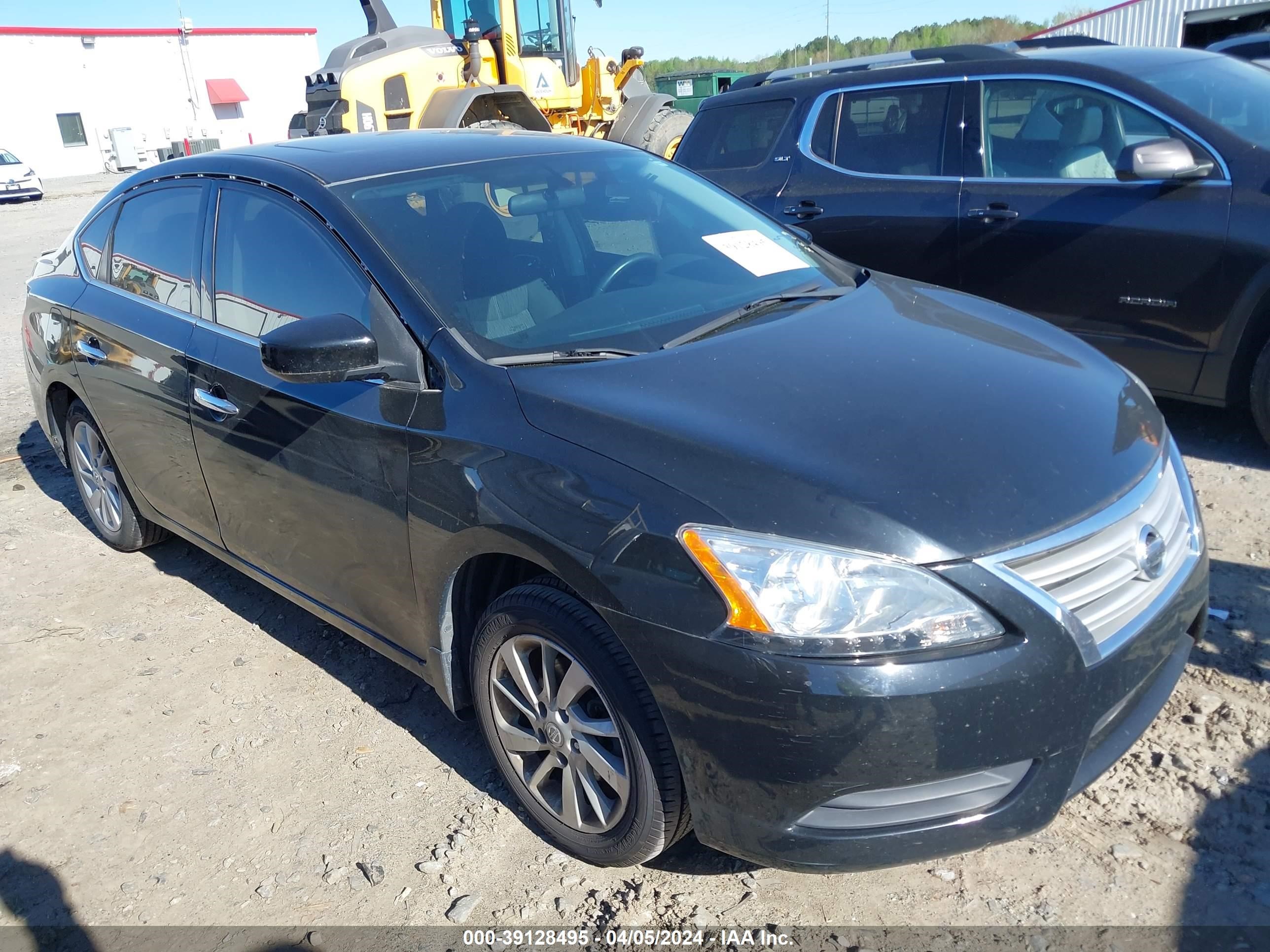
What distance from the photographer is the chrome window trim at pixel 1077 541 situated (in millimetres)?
2021

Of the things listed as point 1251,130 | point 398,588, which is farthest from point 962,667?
point 1251,130

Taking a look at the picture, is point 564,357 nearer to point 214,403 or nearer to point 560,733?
point 560,733

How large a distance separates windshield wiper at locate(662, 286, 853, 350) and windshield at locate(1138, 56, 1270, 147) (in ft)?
7.97

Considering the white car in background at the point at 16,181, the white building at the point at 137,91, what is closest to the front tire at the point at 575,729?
the white car in background at the point at 16,181

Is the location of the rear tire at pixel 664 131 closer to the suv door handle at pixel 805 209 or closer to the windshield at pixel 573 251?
the suv door handle at pixel 805 209

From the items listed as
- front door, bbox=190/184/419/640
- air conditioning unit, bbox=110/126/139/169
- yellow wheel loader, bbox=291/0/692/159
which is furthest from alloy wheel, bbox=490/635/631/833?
air conditioning unit, bbox=110/126/139/169

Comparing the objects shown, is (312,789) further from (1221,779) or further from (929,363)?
(1221,779)

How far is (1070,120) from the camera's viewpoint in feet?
15.9

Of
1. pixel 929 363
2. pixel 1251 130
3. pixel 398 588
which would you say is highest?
pixel 1251 130

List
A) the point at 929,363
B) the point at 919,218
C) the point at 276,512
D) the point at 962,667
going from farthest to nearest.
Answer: the point at 919,218 < the point at 276,512 < the point at 929,363 < the point at 962,667

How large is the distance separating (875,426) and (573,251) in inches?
50.5

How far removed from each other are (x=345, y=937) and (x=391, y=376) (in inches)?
55.5

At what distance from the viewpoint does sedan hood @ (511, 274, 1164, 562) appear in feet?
6.81

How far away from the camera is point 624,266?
3.17 meters
